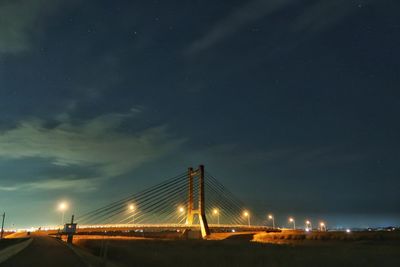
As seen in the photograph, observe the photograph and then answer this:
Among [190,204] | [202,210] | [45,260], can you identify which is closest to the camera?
[45,260]

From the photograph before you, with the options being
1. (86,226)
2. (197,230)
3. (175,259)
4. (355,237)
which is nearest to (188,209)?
(197,230)

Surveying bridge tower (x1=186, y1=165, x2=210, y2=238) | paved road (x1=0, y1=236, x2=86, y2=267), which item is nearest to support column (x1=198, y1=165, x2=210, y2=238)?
bridge tower (x1=186, y1=165, x2=210, y2=238)

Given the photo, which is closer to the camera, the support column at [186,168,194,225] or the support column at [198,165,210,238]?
the support column at [198,165,210,238]

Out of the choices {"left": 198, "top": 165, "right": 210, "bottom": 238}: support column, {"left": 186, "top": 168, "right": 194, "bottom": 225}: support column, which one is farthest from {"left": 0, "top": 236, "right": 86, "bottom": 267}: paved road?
{"left": 186, "top": 168, "right": 194, "bottom": 225}: support column

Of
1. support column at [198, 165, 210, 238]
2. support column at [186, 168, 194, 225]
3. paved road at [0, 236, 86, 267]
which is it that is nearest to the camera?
paved road at [0, 236, 86, 267]

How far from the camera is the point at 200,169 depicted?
4493 inches

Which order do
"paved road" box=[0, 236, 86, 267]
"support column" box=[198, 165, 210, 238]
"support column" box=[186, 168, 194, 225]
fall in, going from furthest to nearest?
"support column" box=[186, 168, 194, 225], "support column" box=[198, 165, 210, 238], "paved road" box=[0, 236, 86, 267]

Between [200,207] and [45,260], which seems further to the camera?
[200,207]

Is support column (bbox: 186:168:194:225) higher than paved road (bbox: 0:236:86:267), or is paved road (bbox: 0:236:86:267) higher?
support column (bbox: 186:168:194:225)

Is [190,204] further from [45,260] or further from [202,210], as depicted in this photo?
[45,260]

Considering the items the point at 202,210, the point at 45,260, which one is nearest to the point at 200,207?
the point at 202,210

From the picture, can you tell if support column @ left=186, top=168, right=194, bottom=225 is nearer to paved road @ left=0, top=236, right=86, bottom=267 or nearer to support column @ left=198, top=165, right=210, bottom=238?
support column @ left=198, top=165, right=210, bottom=238

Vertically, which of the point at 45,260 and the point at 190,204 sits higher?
the point at 190,204

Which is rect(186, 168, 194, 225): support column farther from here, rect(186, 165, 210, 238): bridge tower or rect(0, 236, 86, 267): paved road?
rect(0, 236, 86, 267): paved road
